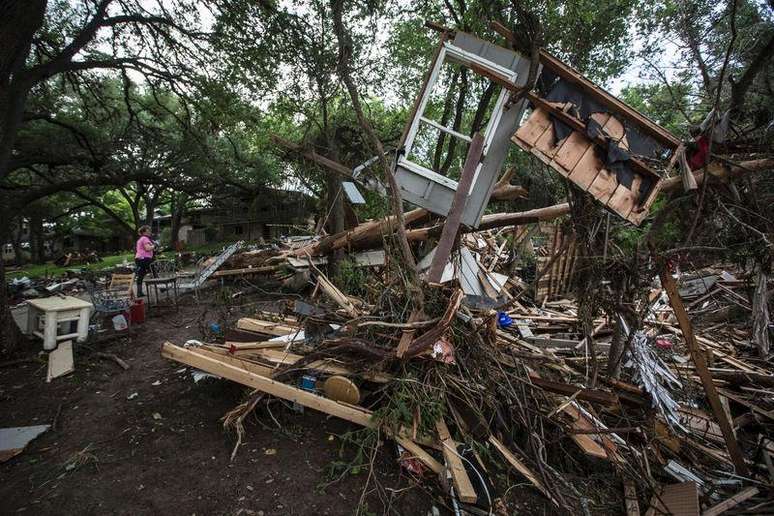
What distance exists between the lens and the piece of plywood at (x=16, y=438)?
3230 millimetres

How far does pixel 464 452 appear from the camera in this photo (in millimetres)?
2939

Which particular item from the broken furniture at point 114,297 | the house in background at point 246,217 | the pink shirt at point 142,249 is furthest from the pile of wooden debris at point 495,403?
the house in background at point 246,217

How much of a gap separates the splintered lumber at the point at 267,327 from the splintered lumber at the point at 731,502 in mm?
4654

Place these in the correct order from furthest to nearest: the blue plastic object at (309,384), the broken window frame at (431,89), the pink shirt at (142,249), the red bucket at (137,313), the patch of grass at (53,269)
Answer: the patch of grass at (53,269)
the pink shirt at (142,249)
the red bucket at (137,313)
the broken window frame at (431,89)
the blue plastic object at (309,384)

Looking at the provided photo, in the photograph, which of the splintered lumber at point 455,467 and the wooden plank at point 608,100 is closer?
the splintered lumber at point 455,467

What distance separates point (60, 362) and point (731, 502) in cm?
829

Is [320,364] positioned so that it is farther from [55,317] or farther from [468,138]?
[55,317]

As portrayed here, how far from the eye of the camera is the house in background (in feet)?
65.3

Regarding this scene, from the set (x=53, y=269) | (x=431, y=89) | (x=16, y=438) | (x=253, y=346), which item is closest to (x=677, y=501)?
(x=253, y=346)

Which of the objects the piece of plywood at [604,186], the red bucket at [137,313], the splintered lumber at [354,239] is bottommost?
the red bucket at [137,313]

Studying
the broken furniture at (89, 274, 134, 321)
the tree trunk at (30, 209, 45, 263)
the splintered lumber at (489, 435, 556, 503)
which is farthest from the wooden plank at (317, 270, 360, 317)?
the tree trunk at (30, 209, 45, 263)

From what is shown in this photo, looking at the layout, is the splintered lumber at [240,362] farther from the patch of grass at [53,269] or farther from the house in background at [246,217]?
the patch of grass at [53,269]

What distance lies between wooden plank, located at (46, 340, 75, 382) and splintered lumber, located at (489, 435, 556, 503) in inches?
237

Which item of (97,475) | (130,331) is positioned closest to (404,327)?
(97,475)
